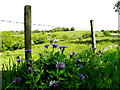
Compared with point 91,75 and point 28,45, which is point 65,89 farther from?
point 28,45

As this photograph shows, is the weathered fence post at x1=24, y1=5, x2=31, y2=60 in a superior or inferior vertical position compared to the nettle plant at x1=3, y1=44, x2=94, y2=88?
superior

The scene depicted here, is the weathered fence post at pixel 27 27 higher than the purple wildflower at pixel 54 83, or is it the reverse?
the weathered fence post at pixel 27 27

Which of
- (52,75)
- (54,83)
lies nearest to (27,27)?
(52,75)

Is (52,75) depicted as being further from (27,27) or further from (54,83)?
(27,27)

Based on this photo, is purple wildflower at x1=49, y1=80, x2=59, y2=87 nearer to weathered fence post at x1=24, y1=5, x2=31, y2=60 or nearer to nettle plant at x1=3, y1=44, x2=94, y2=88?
nettle plant at x1=3, y1=44, x2=94, y2=88

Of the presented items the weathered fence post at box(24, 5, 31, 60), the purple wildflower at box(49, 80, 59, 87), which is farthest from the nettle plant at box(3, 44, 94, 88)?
the weathered fence post at box(24, 5, 31, 60)

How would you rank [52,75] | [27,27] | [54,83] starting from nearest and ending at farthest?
1. [54,83]
2. [52,75]
3. [27,27]

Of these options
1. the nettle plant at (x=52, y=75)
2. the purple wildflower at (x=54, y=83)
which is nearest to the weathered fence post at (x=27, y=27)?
the nettle plant at (x=52, y=75)

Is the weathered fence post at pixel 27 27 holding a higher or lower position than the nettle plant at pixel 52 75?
higher

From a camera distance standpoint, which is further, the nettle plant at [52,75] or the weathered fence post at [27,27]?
the weathered fence post at [27,27]

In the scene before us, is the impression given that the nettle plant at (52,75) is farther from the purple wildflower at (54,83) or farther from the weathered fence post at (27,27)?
the weathered fence post at (27,27)

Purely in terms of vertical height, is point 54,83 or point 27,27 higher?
point 27,27

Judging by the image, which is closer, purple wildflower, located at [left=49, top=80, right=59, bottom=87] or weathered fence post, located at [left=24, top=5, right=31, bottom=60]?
purple wildflower, located at [left=49, top=80, right=59, bottom=87]

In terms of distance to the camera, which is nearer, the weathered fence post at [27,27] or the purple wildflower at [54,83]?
the purple wildflower at [54,83]
